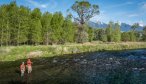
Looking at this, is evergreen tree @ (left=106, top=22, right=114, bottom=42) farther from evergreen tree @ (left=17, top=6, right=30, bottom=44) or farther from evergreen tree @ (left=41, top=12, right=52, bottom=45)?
evergreen tree @ (left=17, top=6, right=30, bottom=44)

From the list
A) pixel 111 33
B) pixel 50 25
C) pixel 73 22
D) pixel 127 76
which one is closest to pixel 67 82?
pixel 127 76

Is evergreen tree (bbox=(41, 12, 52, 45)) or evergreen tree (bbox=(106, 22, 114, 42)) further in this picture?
evergreen tree (bbox=(106, 22, 114, 42))

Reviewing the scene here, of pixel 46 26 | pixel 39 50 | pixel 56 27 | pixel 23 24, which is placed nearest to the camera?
pixel 39 50

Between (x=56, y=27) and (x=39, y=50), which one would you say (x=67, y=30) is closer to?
(x=56, y=27)

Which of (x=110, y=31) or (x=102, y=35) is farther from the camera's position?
(x=102, y=35)

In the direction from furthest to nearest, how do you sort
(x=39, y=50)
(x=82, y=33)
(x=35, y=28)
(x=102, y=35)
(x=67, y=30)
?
(x=102, y=35) → (x=82, y=33) → (x=67, y=30) → (x=35, y=28) → (x=39, y=50)

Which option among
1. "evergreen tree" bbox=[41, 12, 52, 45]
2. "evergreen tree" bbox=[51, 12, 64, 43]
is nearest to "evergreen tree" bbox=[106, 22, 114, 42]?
"evergreen tree" bbox=[51, 12, 64, 43]

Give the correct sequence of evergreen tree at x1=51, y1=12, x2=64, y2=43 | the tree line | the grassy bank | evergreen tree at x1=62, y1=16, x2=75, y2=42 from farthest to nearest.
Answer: evergreen tree at x1=62, y1=16, x2=75, y2=42
evergreen tree at x1=51, y1=12, x2=64, y2=43
the tree line
the grassy bank

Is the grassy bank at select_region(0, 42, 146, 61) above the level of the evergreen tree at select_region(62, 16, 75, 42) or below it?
below

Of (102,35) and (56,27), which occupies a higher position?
(56,27)

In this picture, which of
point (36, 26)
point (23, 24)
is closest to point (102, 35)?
point (36, 26)

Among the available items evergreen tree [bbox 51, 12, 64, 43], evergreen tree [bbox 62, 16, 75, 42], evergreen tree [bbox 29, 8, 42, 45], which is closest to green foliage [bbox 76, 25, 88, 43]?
evergreen tree [bbox 62, 16, 75, 42]

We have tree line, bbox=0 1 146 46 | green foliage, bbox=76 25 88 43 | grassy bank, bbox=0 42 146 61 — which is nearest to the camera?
grassy bank, bbox=0 42 146 61

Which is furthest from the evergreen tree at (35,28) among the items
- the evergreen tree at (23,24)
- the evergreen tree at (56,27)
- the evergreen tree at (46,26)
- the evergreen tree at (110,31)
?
the evergreen tree at (110,31)
